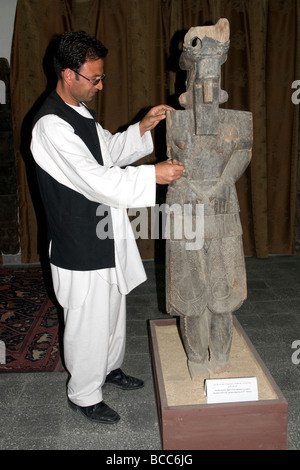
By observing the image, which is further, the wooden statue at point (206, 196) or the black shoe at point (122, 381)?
the black shoe at point (122, 381)

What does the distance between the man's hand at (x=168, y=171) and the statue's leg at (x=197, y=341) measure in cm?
63

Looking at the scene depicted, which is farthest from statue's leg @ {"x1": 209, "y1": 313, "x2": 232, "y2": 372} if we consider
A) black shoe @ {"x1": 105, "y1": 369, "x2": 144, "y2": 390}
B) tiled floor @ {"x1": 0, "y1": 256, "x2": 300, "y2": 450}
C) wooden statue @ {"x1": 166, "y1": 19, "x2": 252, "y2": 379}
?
black shoe @ {"x1": 105, "y1": 369, "x2": 144, "y2": 390}

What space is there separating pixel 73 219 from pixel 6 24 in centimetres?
308

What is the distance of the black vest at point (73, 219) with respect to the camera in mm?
1749

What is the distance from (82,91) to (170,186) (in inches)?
22.0

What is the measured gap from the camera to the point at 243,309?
10.1ft

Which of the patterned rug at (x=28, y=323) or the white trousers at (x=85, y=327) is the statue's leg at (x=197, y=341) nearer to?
the white trousers at (x=85, y=327)

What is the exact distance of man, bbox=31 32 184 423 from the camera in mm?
1635

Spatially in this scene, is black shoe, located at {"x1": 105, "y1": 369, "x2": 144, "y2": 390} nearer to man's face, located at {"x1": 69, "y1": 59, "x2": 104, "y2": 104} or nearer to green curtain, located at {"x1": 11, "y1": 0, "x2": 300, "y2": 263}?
man's face, located at {"x1": 69, "y1": 59, "x2": 104, "y2": 104}

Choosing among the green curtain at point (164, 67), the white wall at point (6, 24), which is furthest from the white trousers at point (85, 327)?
the white wall at point (6, 24)

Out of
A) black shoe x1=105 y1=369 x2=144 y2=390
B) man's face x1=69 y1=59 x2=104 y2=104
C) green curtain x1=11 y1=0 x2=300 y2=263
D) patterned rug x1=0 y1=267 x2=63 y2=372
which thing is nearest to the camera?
man's face x1=69 y1=59 x2=104 y2=104

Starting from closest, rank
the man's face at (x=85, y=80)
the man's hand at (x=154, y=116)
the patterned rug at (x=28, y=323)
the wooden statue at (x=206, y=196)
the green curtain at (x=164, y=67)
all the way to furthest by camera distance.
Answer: the wooden statue at (x=206, y=196)
the man's face at (x=85, y=80)
the man's hand at (x=154, y=116)
the patterned rug at (x=28, y=323)
the green curtain at (x=164, y=67)

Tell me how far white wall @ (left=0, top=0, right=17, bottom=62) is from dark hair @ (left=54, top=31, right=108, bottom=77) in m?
2.65
